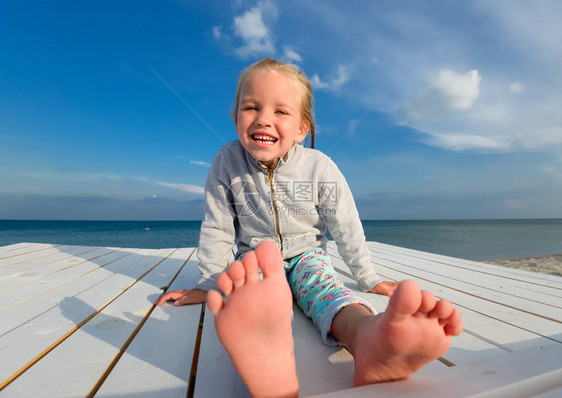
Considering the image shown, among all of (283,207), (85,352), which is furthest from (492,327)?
(85,352)

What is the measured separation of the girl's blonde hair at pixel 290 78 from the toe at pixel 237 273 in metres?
0.77

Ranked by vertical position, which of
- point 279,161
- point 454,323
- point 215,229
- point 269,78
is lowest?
point 454,323

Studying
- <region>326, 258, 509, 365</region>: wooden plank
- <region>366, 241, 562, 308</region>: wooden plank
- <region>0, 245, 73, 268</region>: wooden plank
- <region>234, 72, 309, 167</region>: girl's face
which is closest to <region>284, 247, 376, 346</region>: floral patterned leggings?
<region>326, 258, 509, 365</region>: wooden plank

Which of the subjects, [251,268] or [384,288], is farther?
[384,288]

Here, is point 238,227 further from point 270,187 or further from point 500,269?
point 500,269

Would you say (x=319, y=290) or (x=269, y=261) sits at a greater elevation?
(x=269, y=261)

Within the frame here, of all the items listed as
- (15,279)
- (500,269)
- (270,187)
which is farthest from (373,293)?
(15,279)

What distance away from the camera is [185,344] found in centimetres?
73

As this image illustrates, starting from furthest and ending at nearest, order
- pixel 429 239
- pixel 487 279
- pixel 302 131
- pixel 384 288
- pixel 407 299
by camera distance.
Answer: pixel 429 239 < pixel 487 279 < pixel 302 131 < pixel 384 288 < pixel 407 299

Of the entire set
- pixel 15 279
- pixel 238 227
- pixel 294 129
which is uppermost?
pixel 294 129

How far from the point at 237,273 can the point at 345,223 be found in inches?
29.9

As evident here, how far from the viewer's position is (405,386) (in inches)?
18.8

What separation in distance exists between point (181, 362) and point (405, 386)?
459 millimetres

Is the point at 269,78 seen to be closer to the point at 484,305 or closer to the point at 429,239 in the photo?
the point at 484,305
